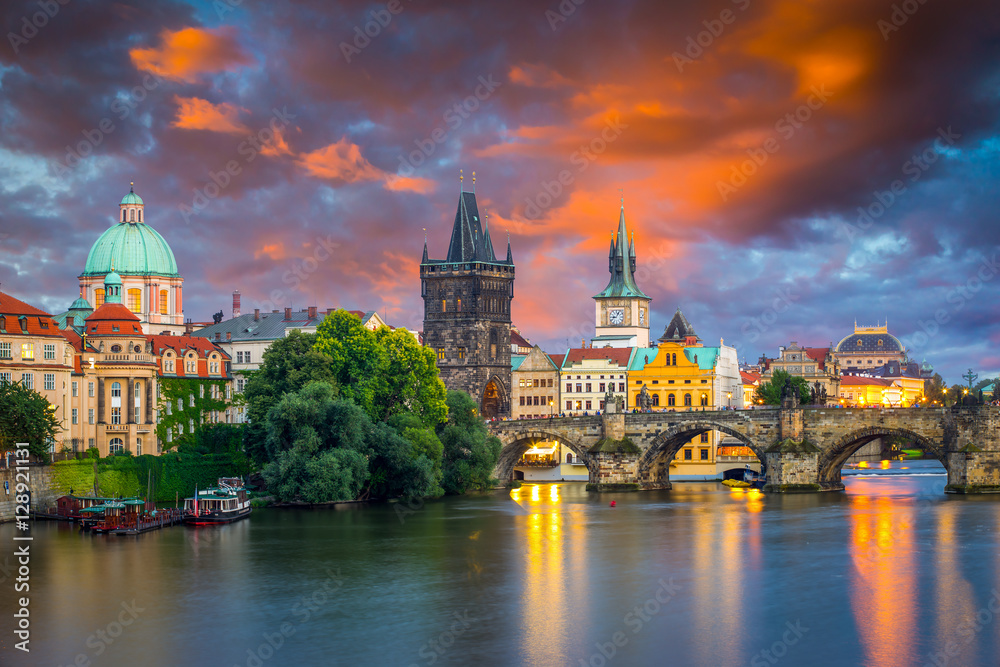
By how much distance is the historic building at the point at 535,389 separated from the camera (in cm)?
12238

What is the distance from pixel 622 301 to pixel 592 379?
30.8m

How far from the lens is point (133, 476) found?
249 ft

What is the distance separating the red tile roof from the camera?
4813 inches

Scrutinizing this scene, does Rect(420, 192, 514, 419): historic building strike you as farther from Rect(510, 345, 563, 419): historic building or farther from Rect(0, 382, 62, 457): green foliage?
Rect(0, 382, 62, 457): green foliage

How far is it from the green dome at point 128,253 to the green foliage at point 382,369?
122ft

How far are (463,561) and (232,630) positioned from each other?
1605 cm

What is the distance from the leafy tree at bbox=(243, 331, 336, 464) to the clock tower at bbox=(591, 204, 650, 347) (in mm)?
66055

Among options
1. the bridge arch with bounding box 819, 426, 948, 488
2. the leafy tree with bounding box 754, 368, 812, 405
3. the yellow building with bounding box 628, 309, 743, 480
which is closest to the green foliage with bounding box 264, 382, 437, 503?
the bridge arch with bounding box 819, 426, 948, 488

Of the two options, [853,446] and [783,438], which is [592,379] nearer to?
[783,438]

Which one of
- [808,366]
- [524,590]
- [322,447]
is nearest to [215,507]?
[322,447]

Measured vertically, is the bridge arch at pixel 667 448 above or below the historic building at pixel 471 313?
below

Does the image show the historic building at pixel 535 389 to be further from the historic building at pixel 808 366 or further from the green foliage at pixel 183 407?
the historic building at pixel 808 366

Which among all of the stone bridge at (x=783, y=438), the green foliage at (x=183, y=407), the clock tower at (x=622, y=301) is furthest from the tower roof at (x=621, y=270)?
the green foliage at (x=183, y=407)

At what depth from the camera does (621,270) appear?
153 meters
